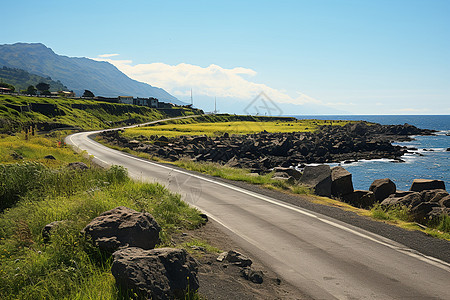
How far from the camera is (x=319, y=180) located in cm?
1788

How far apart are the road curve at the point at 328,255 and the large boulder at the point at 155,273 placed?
8.49 ft

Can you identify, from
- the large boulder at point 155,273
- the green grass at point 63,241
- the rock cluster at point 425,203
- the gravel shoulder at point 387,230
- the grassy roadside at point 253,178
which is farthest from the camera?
the grassy roadside at point 253,178

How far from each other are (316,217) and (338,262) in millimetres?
4029

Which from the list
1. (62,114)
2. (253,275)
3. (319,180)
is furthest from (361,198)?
(62,114)

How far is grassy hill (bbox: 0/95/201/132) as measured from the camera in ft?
215

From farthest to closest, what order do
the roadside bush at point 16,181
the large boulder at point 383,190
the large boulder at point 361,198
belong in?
the large boulder at point 383,190 → the large boulder at point 361,198 → the roadside bush at point 16,181

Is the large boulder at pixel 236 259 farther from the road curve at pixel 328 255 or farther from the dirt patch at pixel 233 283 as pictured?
the road curve at pixel 328 255

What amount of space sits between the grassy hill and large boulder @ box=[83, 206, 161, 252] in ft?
141

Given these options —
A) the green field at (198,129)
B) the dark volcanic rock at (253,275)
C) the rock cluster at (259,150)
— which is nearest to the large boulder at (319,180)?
the dark volcanic rock at (253,275)

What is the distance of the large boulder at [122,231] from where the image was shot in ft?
21.1

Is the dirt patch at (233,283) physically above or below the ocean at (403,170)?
above

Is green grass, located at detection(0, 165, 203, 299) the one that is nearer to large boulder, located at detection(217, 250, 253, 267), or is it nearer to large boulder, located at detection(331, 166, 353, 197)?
large boulder, located at detection(217, 250, 253, 267)

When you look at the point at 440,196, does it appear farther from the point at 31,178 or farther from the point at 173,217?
the point at 31,178

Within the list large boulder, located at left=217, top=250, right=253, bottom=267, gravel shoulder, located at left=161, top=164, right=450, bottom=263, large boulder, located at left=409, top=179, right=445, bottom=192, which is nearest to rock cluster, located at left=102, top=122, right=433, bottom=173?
large boulder, located at left=409, top=179, right=445, bottom=192
